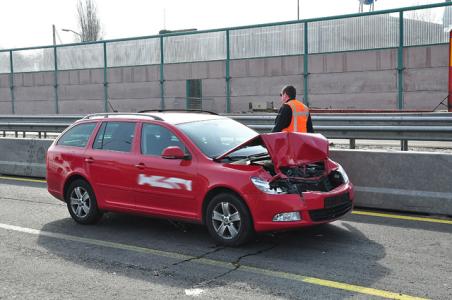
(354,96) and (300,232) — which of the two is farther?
(354,96)

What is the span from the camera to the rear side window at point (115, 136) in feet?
24.9

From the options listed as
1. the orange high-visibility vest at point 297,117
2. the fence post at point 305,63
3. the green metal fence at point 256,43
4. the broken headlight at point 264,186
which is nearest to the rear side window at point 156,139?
the broken headlight at point 264,186

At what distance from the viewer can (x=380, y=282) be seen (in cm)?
520

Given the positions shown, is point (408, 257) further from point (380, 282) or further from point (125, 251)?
point (125, 251)

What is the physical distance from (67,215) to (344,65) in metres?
17.5

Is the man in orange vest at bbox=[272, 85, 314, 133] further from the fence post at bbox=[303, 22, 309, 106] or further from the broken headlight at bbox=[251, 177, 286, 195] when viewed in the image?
the fence post at bbox=[303, 22, 309, 106]

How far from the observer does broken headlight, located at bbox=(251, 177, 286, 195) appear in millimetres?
6238

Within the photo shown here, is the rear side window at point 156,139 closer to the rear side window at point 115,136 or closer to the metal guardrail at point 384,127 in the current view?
the rear side window at point 115,136

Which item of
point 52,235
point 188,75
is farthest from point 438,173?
point 188,75

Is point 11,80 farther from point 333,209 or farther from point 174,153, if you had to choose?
point 333,209

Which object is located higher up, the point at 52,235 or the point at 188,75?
the point at 188,75

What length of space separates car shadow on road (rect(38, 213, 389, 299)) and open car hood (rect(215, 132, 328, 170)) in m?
0.96

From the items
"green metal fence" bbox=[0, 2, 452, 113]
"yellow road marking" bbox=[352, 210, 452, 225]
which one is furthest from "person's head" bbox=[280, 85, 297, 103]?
"green metal fence" bbox=[0, 2, 452, 113]

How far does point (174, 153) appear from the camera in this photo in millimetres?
6734
